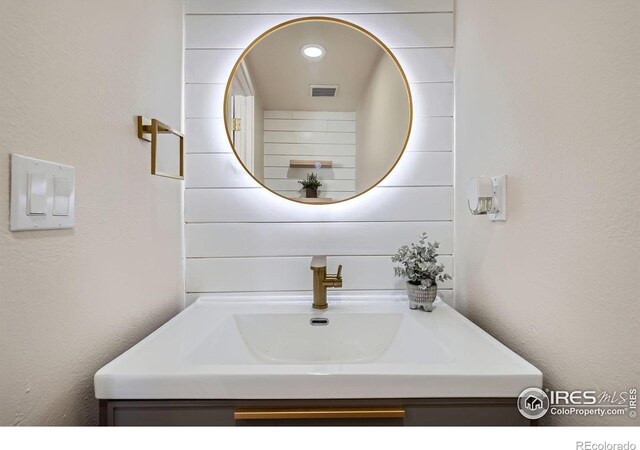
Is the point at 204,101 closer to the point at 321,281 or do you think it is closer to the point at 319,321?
the point at 321,281

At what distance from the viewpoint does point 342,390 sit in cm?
60

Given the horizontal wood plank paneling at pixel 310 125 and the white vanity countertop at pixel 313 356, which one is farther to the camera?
the horizontal wood plank paneling at pixel 310 125

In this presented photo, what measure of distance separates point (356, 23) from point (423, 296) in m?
0.94

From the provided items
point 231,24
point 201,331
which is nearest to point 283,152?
point 231,24

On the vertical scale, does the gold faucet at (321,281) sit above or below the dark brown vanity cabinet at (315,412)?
above

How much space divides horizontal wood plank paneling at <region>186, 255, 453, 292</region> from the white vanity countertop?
0.04m

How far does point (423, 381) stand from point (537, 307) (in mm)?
303

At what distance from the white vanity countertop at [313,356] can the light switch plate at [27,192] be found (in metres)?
0.29

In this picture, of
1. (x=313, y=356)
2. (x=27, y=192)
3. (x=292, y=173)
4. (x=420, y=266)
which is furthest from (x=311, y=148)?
(x=27, y=192)

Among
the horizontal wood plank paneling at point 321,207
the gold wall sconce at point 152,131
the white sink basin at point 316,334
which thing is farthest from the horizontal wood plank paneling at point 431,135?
the gold wall sconce at point 152,131

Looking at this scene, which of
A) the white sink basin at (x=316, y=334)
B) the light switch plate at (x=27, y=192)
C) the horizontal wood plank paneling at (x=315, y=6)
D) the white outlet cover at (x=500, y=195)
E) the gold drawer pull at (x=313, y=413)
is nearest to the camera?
the light switch plate at (x=27, y=192)

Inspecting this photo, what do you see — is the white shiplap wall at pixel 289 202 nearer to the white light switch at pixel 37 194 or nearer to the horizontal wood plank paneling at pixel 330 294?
the horizontal wood plank paneling at pixel 330 294

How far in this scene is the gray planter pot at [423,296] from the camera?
39.0 inches

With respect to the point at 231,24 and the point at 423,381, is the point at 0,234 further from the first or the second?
the point at 231,24
